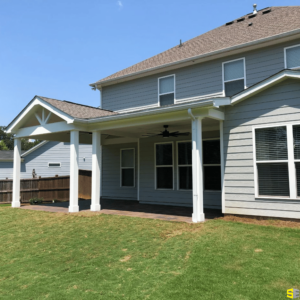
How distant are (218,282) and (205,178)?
640 cm

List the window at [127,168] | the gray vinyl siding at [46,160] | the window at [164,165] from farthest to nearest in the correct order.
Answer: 1. the gray vinyl siding at [46,160]
2. the window at [127,168]
3. the window at [164,165]

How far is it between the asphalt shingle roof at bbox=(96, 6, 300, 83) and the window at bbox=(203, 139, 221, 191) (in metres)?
3.34

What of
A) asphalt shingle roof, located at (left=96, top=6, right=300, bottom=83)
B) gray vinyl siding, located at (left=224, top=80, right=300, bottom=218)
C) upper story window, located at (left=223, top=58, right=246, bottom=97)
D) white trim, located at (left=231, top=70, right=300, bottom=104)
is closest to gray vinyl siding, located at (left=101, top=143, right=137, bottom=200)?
asphalt shingle roof, located at (left=96, top=6, right=300, bottom=83)

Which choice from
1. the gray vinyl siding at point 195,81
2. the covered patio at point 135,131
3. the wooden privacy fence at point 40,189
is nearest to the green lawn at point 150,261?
the covered patio at point 135,131

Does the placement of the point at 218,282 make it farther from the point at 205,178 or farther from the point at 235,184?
the point at 205,178

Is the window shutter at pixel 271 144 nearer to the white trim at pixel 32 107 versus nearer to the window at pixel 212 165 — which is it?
the window at pixel 212 165

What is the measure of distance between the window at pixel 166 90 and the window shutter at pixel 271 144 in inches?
190

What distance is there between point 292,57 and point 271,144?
3.53 m

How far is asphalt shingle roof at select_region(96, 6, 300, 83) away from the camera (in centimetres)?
977

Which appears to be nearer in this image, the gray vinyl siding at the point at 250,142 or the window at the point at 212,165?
the gray vinyl siding at the point at 250,142

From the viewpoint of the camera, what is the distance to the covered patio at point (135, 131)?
742cm

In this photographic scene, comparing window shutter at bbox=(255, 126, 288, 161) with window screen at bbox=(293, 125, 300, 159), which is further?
window shutter at bbox=(255, 126, 288, 161)

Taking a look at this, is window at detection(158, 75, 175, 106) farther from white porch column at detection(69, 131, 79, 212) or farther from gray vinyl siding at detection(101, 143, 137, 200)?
white porch column at detection(69, 131, 79, 212)

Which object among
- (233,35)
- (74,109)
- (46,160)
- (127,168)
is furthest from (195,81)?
(46,160)
